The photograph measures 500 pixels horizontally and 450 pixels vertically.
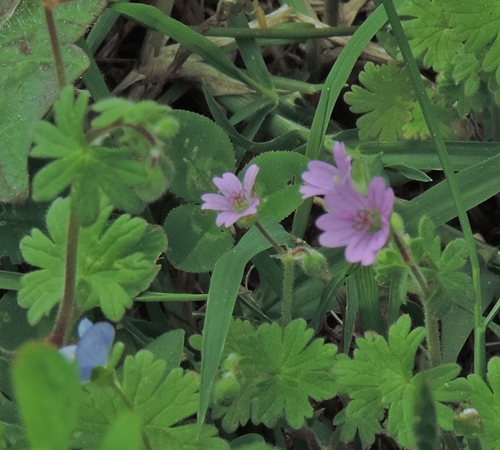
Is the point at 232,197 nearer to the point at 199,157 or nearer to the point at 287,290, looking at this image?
the point at 287,290

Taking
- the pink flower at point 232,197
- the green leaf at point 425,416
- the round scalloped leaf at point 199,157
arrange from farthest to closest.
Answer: the round scalloped leaf at point 199,157 < the pink flower at point 232,197 < the green leaf at point 425,416

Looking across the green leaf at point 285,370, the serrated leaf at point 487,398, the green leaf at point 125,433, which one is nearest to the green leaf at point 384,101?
the green leaf at point 285,370

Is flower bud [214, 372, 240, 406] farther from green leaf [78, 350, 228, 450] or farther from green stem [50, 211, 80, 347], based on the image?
green stem [50, 211, 80, 347]

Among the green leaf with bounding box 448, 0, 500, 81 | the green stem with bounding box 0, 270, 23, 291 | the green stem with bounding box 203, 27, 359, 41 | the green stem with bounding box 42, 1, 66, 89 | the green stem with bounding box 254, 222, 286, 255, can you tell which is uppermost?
the green stem with bounding box 42, 1, 66, 89

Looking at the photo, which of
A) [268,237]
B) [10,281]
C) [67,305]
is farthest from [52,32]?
[10,281]

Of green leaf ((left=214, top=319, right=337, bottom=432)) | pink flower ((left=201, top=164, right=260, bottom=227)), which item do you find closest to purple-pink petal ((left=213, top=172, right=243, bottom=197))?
pink flower ((left=201, top=164, right=260, bottom=227))

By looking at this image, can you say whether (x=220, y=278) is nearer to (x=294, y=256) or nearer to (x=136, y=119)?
(x=294, y=256)

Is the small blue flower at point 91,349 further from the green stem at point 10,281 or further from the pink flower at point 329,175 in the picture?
the green stem at point 10,281

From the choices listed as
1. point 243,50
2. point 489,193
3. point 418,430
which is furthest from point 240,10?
point 418,430
